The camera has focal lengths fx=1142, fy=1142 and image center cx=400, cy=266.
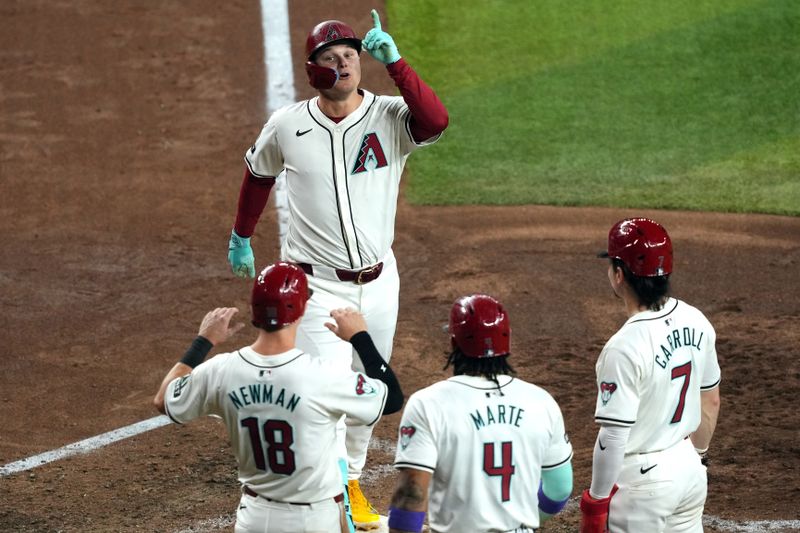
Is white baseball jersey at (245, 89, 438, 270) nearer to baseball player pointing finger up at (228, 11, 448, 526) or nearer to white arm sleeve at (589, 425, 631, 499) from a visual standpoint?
baseball player pointing finger up at (228, 11, 448, 526)

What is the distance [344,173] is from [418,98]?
0.49 meters

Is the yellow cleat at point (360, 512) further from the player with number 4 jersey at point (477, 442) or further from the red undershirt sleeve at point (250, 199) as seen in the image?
the player with number 4 jersey at point (477, 442)

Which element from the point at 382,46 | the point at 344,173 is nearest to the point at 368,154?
the point at 344,173

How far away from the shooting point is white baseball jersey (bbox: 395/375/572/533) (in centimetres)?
356

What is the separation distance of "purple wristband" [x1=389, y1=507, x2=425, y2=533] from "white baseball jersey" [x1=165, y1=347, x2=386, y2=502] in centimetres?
43

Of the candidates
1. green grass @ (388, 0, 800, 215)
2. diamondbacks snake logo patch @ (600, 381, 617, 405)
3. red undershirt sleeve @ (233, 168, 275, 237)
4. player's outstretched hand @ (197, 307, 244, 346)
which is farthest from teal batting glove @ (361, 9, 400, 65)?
green grass @ (388, 0, 800, 215)

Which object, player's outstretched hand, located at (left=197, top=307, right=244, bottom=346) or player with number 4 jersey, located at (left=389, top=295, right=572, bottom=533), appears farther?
player's outstretched hand, located at (left=197, top=307, right=244, bottom=346)

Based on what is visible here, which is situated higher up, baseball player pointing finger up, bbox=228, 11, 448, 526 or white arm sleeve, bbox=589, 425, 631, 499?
baseball player pointing finger up, bbox=228, 11, 448, 526

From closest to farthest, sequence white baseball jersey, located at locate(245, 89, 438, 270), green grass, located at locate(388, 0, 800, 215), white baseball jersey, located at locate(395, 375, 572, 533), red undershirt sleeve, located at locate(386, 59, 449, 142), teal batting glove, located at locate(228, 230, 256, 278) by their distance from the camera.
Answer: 1. white baseball jersey, located at locate(395, 375, 572, 533)
2. red undershirt sleeve, located at locate(386, 59, 449, 142)
3. white baseball jersey, located at locate(245, 89, 438, 270)
4. teal batting glove, located at locate(228, 230, 256, 278)
5. green grass, located at locate(388, 0, 800, 215)

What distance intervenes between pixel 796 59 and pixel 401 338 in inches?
262

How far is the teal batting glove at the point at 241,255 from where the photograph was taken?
229 inches

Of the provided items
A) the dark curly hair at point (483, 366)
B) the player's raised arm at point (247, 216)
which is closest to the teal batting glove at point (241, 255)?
the player's raised arm at point (247, 216)

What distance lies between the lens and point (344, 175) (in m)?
5.20

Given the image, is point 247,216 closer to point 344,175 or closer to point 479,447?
point 344,175
